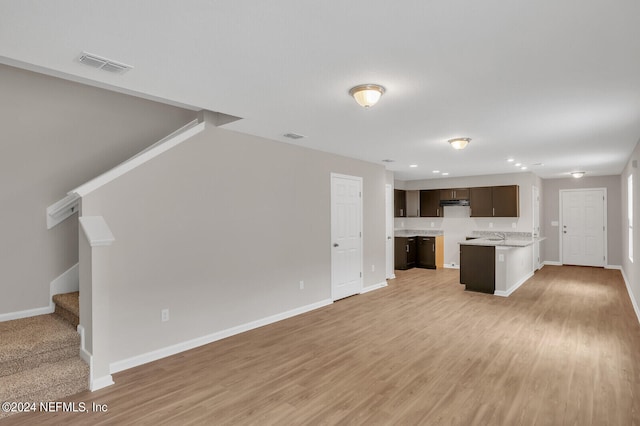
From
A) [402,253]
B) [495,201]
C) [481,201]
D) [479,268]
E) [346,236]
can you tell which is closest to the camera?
[346,236]

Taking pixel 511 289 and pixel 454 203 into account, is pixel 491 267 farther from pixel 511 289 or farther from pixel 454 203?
pixel 454 203

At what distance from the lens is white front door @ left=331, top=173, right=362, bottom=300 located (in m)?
5.97

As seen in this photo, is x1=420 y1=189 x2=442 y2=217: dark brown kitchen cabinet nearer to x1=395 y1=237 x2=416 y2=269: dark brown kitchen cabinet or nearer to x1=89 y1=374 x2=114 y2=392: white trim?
x1=395 y1=237 x2=416 y2=269: dark brown kitchen cabinet

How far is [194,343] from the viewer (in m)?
3.96

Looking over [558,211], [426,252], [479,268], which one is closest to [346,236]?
[479,268]

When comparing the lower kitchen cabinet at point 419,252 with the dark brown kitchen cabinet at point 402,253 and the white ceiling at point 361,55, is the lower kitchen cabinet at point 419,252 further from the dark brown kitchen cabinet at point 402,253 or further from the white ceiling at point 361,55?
the white ceiling at point 361,55

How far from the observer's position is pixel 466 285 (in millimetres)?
6867

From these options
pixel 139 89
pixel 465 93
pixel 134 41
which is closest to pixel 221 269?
pixel 139 89

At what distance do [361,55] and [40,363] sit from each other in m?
3.65

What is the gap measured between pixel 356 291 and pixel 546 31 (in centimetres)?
512

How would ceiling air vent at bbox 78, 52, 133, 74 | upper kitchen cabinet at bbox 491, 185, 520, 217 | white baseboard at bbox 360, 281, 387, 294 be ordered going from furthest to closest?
1. upper kitchen cabinet at bbox 491, 185, 520, 217
2. white baseboard at bbox 360, 281, 387, 294
3. ceiling air vent at bbox 78, 52, 133, 74

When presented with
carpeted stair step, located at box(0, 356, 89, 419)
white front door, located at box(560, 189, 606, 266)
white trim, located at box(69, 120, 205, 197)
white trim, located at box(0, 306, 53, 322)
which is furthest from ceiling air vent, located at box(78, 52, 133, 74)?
white front door, located at box(560, 189, 606, 266)

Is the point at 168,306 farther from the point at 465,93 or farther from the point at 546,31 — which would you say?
the point at 546,31

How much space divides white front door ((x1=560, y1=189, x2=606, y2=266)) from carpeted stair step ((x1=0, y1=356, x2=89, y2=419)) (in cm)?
1144
